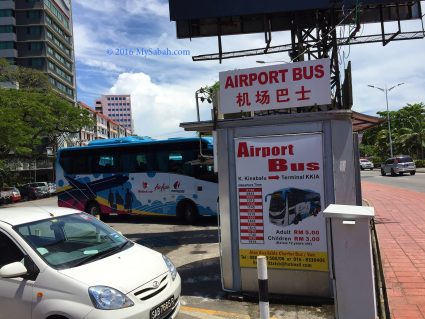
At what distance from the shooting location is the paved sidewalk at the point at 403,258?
507cm

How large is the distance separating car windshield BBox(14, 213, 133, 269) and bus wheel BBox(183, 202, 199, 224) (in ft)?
29.1

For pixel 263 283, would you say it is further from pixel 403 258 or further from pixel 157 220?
pixel 157 220

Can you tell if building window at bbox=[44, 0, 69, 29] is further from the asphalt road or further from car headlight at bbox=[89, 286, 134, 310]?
car headlight at bbox=[89, 286, 134, 310]

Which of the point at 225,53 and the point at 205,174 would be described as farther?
the point at 205,174

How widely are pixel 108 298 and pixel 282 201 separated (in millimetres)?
2843

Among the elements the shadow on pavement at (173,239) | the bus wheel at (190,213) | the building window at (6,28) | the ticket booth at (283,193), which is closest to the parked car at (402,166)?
the bus wheel at (190,213)

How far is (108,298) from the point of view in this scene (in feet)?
14.2

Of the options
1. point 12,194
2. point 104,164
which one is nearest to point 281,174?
point 104,164

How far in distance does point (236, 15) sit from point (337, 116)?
651cm

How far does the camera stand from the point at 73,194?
1750 centimetres

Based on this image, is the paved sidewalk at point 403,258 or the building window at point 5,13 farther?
the building window at point 5,13

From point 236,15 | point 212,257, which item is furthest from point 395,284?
point 236,15

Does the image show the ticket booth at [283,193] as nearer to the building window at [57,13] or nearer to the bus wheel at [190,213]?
the bus wheel at [190,213]

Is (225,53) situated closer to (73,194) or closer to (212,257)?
(212,257)
